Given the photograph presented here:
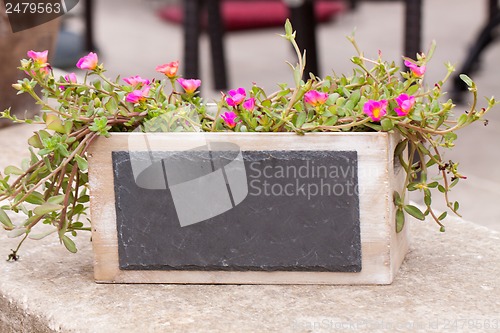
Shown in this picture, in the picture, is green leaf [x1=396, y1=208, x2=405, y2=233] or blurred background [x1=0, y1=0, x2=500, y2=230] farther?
blurred background [x1=0, y1=0, x2=500, y2=230]

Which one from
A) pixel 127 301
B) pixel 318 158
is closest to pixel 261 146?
pixel 318 158

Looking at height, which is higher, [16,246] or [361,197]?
[361,197]

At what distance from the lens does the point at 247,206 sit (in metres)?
1.10

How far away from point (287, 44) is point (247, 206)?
11.7 feet

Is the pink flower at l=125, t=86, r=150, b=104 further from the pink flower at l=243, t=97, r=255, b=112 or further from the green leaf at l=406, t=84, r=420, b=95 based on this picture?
the green leaf at l=406, t=84, r=420, b=95

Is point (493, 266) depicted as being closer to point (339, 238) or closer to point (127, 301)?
point (339, 238)

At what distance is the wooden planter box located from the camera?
1083 mm

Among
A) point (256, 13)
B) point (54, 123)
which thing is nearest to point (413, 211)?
point (54, 123)

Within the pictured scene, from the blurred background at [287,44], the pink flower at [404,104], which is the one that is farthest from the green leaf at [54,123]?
the blurred background at [287,44]

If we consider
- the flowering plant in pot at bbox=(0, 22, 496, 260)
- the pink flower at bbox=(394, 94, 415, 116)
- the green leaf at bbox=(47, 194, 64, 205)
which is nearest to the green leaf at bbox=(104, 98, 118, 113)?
the flowering plant in pot at bbox=(0, 22, 496, 260)

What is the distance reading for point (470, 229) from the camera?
1.35 m

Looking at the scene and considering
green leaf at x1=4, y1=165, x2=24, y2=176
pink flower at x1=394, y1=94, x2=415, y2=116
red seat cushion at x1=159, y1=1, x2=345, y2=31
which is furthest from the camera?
red seat cushion at x1=159, y1=1, x2=345, y2=31

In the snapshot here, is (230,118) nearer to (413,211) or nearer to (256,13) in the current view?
(413,211)

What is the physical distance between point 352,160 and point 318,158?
4 cm
